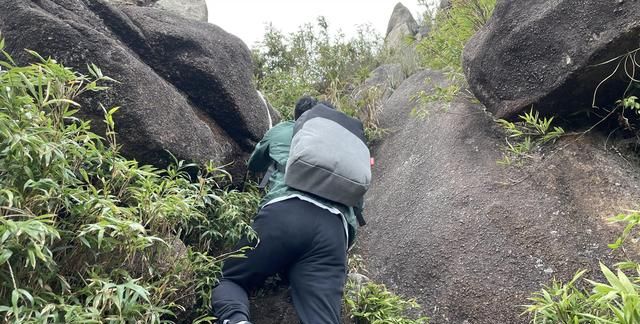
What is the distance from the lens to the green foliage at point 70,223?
7.89 feet

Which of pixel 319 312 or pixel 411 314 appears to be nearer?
pixel 319 312

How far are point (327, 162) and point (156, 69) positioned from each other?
2.20 metres

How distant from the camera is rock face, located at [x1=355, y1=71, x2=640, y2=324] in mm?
4418

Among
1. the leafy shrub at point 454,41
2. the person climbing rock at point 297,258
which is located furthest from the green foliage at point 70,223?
the leafy shrub at point 454,41

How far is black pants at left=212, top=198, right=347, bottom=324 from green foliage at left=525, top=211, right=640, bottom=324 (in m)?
1.41

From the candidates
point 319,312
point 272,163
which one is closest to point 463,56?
point 272,163

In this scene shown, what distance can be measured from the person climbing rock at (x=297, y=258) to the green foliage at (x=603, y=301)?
1.42 metres

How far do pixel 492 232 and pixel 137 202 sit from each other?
3240 millimetres

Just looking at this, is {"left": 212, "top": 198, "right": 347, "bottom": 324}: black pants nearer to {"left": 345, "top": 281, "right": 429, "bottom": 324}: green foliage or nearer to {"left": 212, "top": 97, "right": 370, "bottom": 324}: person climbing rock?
{"left": 212, "top": 97, "right": 370, "bottom": 324}: person climbing rock

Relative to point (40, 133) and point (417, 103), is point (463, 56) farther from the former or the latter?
point (40, 133)

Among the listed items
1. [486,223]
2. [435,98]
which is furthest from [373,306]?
[435,98]

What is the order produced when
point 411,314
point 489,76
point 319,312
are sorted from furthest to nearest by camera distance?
point 489,76 → point 411,314 → point 319,312

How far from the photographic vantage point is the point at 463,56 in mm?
5969

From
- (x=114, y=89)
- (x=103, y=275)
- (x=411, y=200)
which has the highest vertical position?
(x=114, y=89)
